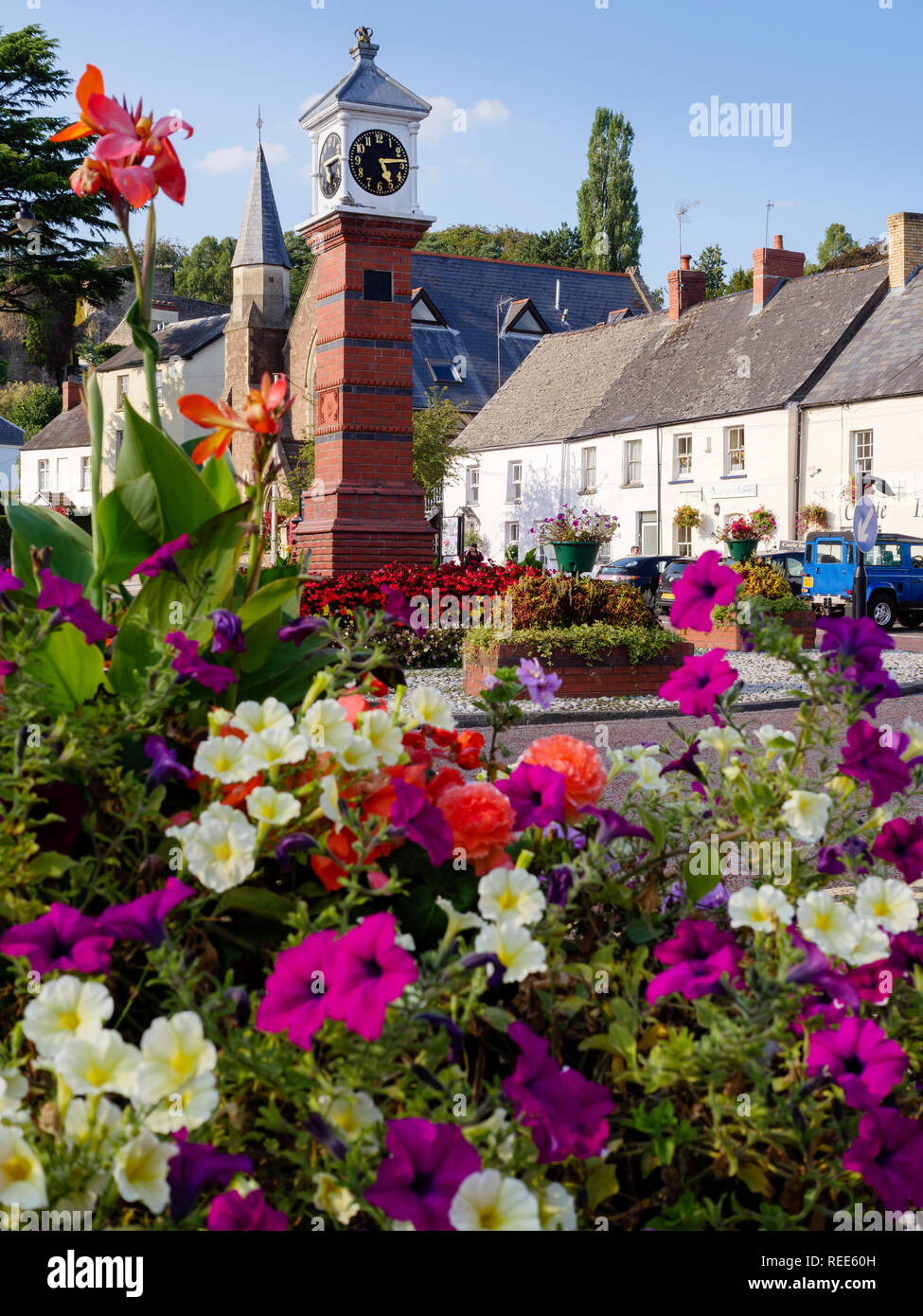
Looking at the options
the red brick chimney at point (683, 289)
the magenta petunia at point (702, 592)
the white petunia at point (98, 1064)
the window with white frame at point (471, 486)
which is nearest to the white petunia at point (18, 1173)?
the white petunia at point (98, 1064)

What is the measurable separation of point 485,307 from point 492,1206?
51.0m

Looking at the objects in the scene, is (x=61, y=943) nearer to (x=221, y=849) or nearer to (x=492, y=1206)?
(x=221, y=849)

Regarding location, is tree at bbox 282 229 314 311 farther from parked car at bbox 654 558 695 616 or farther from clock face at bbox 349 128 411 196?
clock face at bbox 349 128 411 196

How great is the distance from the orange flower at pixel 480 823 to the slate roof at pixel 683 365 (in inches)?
1308

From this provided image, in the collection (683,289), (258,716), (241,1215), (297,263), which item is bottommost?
(241,1215)

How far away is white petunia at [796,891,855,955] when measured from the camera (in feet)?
5.21

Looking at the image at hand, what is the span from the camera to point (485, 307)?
5000 cm

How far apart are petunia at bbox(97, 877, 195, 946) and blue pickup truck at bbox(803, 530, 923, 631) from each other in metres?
26.0

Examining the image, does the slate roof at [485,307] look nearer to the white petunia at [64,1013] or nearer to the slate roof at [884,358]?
the slate roof at [884,358]

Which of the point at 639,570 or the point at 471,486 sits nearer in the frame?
the point at 639,570

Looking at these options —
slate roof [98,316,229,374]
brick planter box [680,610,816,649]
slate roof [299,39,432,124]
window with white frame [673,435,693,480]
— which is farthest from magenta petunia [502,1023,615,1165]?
slate roof [98,316,229,374]

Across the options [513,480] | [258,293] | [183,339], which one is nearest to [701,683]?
[513,480]

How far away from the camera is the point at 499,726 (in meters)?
2.23
